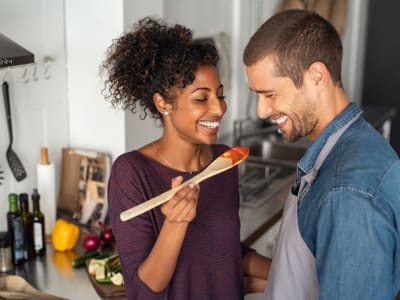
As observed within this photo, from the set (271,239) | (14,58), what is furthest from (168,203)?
(271,239)

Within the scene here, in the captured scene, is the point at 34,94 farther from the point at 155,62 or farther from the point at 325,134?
the point at 325,134

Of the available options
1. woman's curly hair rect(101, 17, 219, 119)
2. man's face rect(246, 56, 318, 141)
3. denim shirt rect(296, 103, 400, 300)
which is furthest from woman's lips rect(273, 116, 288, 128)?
woman's curly hair rect(101, 17, 219, 119)

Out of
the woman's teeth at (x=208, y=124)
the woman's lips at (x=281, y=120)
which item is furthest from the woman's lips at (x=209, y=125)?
the woman's lips at (x=281, y=120)

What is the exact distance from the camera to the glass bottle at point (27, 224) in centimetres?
165

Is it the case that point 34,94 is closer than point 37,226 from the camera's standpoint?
No

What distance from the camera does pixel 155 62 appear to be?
4.09 feet

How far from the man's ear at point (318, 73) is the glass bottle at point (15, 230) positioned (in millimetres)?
974

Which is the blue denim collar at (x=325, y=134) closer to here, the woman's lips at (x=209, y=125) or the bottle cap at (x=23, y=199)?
the woman's lips at (x=209, y=125)

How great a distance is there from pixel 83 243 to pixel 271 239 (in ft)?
2.10

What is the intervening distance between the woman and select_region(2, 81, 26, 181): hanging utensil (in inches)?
19.9

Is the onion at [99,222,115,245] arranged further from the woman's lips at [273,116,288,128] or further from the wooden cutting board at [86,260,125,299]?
the woman's lips at [273,116,288,128]

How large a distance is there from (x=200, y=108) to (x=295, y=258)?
1.26 feet

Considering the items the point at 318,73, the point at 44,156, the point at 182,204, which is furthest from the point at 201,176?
the point at 44,156

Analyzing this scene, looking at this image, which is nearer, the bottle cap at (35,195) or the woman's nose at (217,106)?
the woman's nose at (217,106)
